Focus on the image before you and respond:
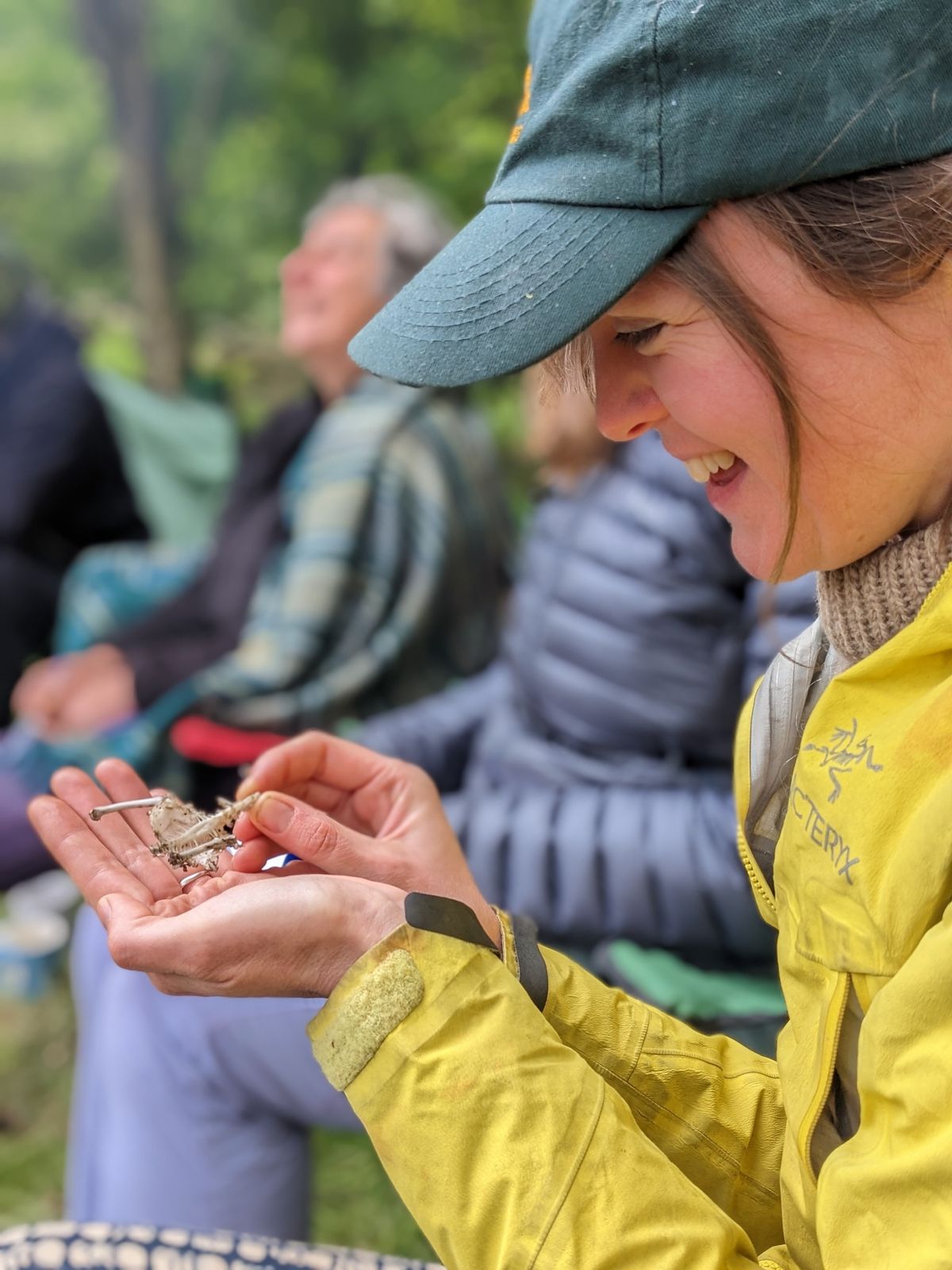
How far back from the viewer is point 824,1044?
3.32 feet

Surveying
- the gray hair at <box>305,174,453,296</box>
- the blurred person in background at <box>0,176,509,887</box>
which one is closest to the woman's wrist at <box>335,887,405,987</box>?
the blurred person in background at <box>0,176,509,887</box>

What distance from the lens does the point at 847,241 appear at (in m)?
0.91

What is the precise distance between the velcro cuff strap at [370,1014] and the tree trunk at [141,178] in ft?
14.7

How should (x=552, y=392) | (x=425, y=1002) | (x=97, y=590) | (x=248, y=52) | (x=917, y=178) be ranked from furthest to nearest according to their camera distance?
(x=248, y=52), (x=97, y=590), (x=552, y=392), (x=425, y=1002), (x=917, y=178)

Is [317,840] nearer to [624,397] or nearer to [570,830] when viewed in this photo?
[624,397]

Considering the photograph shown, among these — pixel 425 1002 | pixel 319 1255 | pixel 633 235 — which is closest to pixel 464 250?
pixel 633 235

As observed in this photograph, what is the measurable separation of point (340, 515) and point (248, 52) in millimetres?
2641

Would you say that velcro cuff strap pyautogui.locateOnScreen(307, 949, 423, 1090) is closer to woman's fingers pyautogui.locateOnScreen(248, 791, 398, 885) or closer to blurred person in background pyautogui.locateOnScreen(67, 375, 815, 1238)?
woman's fingers pyautogui.locateOnScreen(248, 791, 398, 885)

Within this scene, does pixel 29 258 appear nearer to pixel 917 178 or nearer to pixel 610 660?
pixel 610 660

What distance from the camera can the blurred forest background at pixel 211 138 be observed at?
15.1ft

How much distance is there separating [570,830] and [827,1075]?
2.90 ft

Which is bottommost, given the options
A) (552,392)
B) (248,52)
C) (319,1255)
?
(319,1255)

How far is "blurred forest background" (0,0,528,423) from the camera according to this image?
4609 mm

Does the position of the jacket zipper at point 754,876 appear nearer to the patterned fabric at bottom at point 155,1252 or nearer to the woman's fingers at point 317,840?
the woman's fingers at point 317,840
